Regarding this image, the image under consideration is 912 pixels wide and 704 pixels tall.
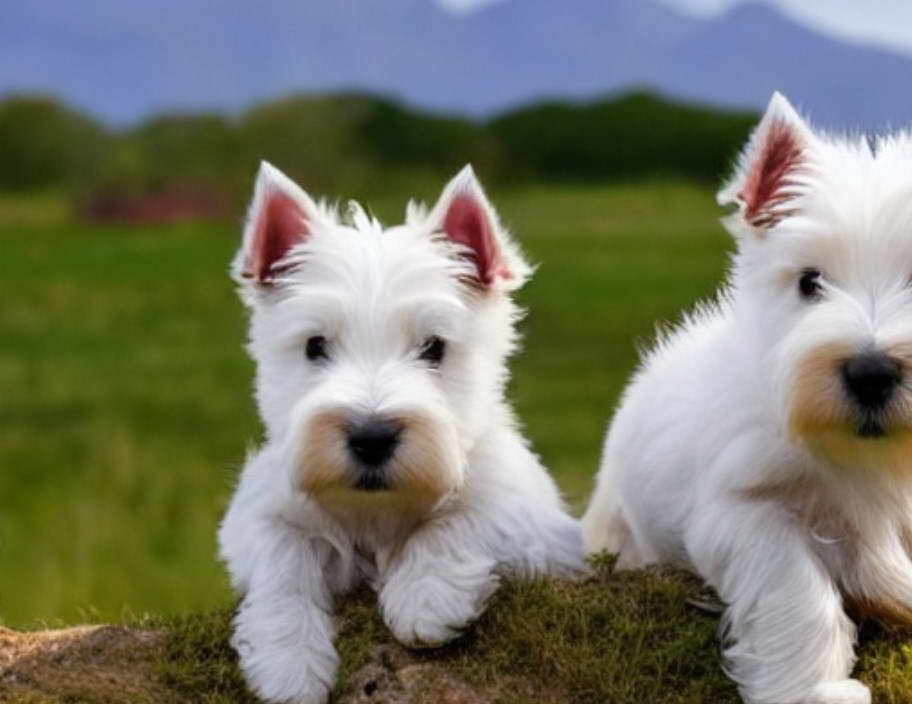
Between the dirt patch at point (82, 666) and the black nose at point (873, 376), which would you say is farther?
the dirt patch at point (82, 666)

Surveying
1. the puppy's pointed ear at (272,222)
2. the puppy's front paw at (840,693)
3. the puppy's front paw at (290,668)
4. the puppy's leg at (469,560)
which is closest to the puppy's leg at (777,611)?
the puppy's front paw at (840,693)

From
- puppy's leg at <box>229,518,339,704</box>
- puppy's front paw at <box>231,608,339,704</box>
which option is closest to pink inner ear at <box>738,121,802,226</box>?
puppy's leg at <box>229,518,339,704</box>

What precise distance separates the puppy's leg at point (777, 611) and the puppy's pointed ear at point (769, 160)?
1.11 meters

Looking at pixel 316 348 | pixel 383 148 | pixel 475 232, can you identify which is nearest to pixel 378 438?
pixel 316 348

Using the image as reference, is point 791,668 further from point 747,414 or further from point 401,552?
point 401,552

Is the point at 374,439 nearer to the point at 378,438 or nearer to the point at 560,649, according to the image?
the point at 378,438

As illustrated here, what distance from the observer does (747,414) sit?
635 centimetres

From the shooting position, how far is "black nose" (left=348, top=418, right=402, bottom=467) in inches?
234

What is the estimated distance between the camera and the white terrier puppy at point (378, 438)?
608cm

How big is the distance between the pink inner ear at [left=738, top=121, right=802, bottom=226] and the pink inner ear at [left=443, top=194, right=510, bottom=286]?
1.04 meters

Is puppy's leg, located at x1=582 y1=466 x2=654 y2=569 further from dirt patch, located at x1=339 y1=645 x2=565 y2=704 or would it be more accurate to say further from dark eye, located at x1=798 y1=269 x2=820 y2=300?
dark eye, located at x1=798 y1=269 x2=820 y2=300

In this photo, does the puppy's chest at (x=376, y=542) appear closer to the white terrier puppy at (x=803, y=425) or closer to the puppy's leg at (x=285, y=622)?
the puppy's leg at (x=285, y=622)

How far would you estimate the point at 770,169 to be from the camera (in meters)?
6.35

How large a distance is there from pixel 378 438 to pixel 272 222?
4.16 feet
